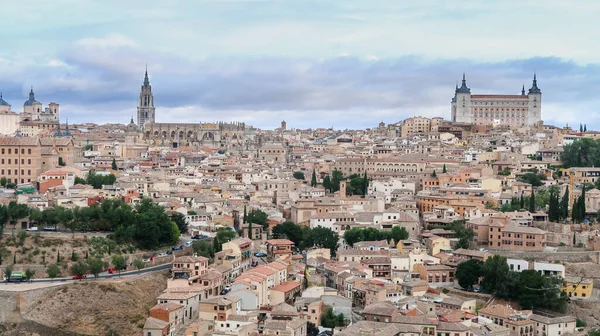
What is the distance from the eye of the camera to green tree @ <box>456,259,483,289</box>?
30141mm

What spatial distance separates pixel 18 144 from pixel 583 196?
25957mm

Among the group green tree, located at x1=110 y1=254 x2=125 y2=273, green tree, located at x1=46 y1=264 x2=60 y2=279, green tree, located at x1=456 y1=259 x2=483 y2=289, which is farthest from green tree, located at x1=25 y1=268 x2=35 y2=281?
green tree, located at x1=456 y1=259 x2=483 y2=289

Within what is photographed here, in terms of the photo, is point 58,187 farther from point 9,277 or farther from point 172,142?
point 172,142

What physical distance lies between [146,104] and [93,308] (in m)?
64.9

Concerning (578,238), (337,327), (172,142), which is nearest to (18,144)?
(337,327)

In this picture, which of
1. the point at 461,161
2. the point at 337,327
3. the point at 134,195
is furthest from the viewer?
the point at 461,161

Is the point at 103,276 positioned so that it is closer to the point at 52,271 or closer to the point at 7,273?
the point at 52,271

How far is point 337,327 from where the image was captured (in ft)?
85.5

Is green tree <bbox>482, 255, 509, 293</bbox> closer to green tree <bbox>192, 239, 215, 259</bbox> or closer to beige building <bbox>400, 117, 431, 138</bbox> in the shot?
green tree <bbox>192, 239, 215, 259</bbox>

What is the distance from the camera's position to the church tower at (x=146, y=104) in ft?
296

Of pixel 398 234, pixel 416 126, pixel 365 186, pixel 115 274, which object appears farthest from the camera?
pixel 416 126

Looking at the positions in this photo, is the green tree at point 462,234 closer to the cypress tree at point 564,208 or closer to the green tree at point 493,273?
the green tree at point 493,273

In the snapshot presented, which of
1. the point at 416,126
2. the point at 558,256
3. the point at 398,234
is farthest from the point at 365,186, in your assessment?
the point at 416,126

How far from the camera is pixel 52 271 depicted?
2912cm
